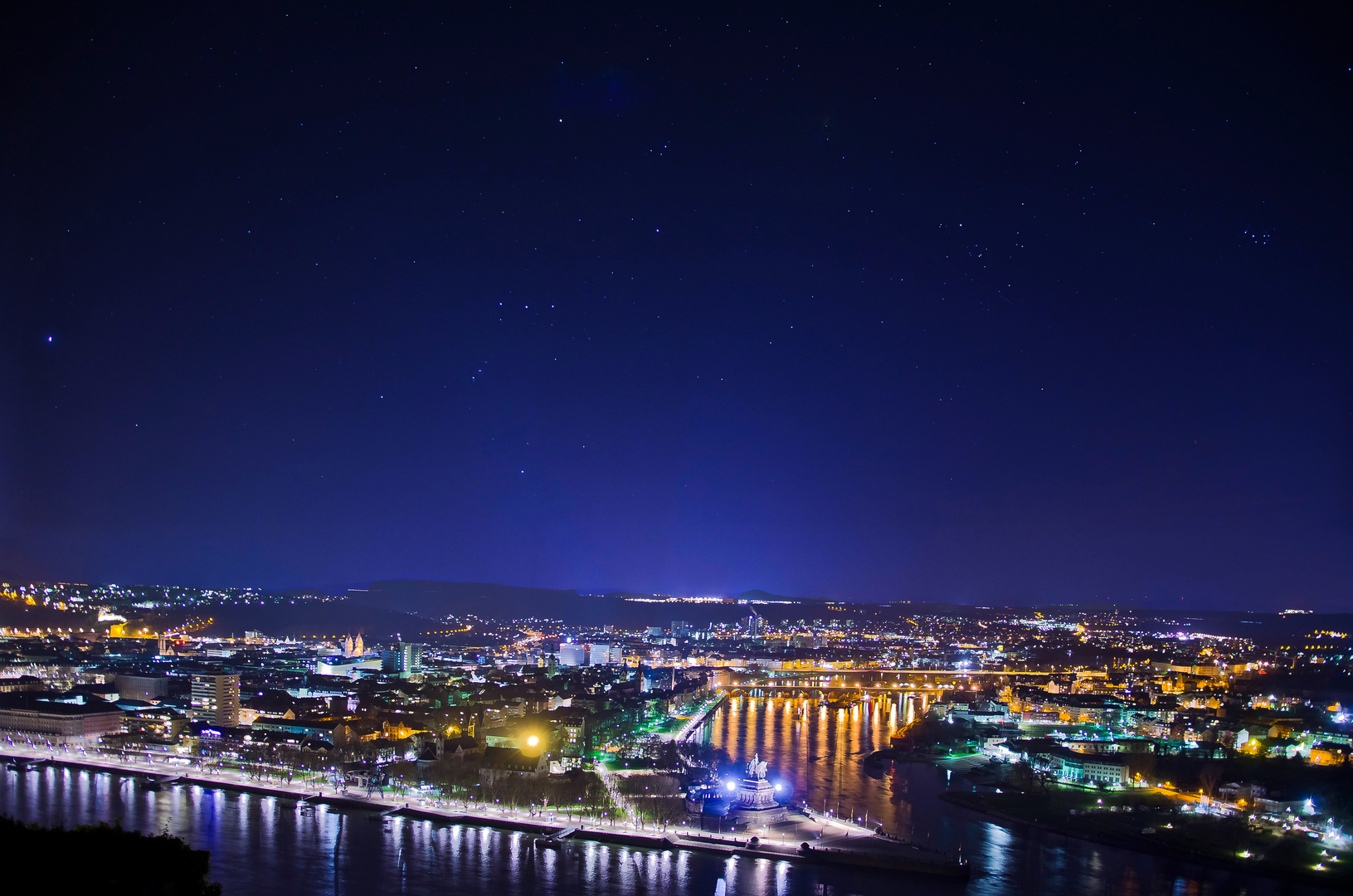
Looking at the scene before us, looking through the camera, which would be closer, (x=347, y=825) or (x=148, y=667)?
(x=347, y=825)

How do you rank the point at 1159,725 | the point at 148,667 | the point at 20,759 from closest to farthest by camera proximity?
the point at 20,759
the point at 1159,725
the point at 148,667

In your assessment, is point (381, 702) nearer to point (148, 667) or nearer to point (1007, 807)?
→ point (148, 667)

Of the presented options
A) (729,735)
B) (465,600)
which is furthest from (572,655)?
(465,600)

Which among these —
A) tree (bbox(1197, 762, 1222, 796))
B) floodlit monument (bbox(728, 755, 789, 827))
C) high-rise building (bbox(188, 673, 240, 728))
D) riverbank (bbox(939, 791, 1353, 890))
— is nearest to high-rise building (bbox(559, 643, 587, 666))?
high-rise building (bbox(188, 673, 240, 728))

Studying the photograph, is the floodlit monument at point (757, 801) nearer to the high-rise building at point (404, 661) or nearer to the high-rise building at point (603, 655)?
the high-rise building at point (404, 661)

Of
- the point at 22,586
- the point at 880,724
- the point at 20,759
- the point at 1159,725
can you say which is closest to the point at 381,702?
the point at 20,759

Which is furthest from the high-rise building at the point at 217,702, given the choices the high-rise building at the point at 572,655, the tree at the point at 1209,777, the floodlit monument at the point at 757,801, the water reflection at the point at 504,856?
the high-rise building at the point at 572,655
